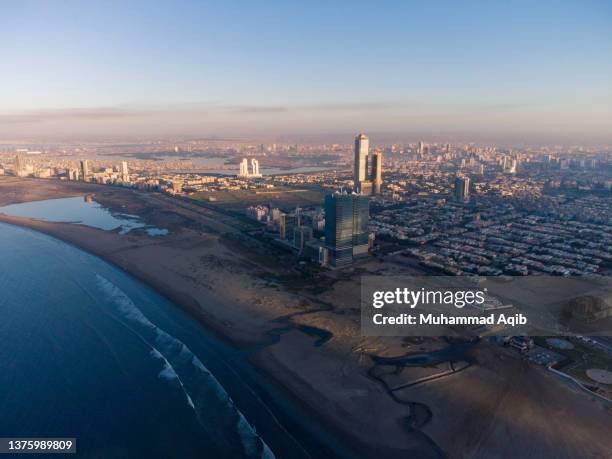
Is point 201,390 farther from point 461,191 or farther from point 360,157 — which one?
point 360,157

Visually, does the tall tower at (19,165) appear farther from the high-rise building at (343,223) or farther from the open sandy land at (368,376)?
the high-rise building at (343,223)

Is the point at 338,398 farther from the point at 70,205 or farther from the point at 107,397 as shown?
the point at 70,205

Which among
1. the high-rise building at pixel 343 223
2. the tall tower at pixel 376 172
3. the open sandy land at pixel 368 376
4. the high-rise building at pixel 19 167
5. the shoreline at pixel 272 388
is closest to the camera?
the shoreline at pixel 272 388

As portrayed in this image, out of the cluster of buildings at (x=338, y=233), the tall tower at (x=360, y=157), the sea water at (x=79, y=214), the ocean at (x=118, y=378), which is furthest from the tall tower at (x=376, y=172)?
the ocean at (x=118, y=378)

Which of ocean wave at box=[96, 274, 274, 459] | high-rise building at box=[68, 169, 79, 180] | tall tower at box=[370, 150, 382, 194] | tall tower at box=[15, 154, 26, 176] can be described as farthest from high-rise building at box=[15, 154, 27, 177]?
ocean wave at box=[96, 274, 274, 459]

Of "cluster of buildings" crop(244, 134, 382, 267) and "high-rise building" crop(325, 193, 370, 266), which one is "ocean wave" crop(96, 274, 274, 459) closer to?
"cluster of buildings" crop(244, 134, 382, 267)

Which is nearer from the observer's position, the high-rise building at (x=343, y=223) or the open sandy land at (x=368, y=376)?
the open sandy land at (x=368, y=376)

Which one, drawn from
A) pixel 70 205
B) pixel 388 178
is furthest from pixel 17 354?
pixel 388 178
